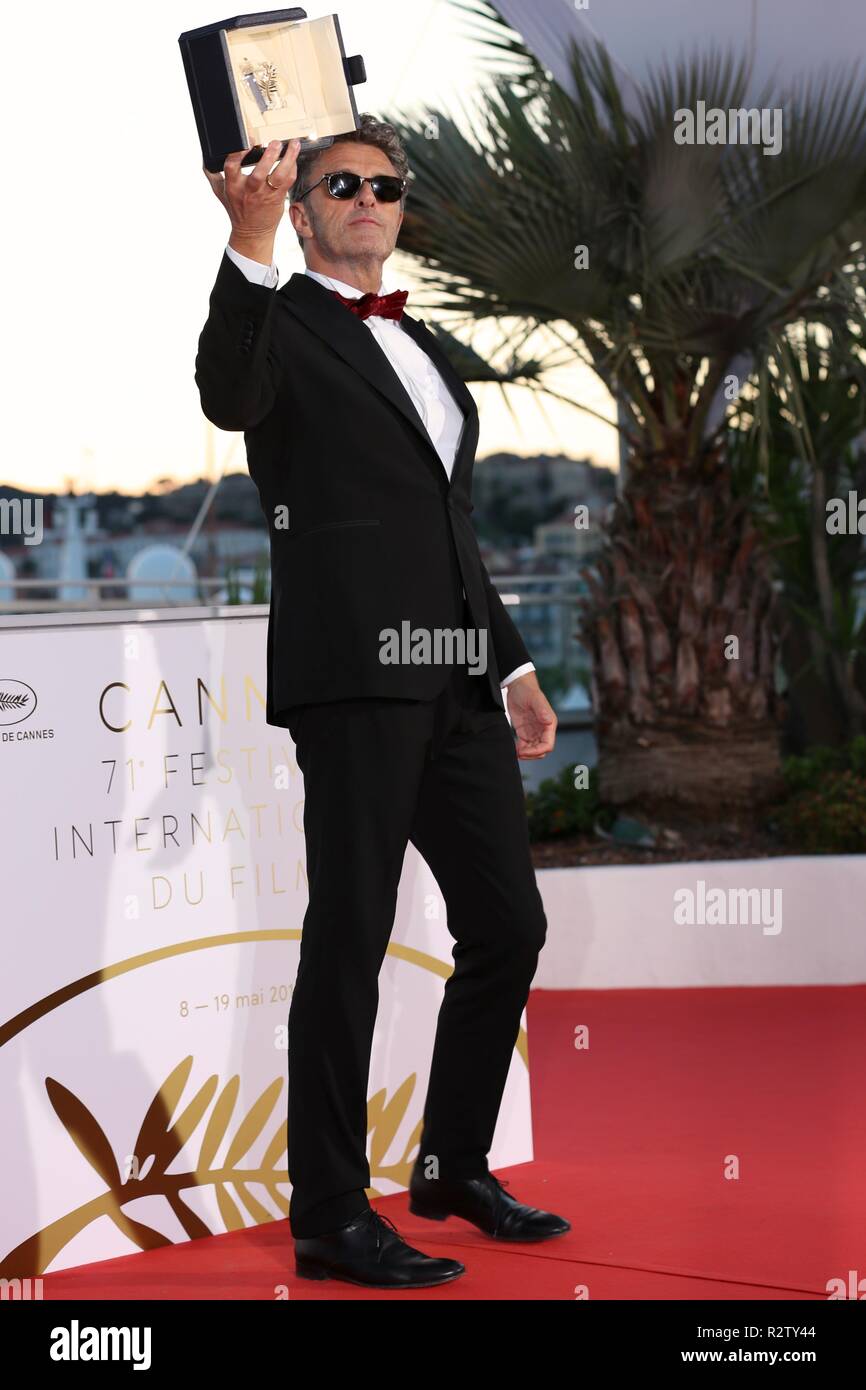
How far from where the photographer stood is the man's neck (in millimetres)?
2812

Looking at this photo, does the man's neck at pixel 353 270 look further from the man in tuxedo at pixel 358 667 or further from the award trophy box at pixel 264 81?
the award trophy box at pixel 264 81

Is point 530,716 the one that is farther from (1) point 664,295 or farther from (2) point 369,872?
(1) point 664,295

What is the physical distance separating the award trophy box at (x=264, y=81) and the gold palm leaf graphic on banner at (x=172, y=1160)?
1584mm

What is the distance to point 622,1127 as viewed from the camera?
3.90 meters

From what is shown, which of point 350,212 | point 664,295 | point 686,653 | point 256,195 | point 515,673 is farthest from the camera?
point 686,653

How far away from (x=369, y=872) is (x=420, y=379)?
0.88 meters

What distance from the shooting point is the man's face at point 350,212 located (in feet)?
9.05

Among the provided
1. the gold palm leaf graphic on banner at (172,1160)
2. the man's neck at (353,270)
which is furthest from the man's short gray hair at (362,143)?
the gold palm leaf graphic on banner at (172,1160)

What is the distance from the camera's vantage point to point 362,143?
2.79 meters

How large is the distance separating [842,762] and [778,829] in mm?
882

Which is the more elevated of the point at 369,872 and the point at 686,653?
the point at 686,653

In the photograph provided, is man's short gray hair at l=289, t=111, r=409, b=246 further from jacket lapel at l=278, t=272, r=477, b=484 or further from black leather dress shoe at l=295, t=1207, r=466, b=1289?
black leather dress shoe at l=295, t=1207, r=466, b=1289
